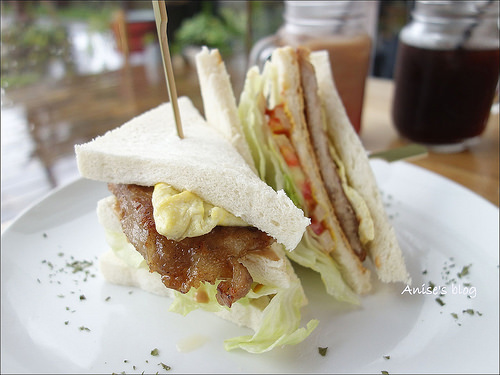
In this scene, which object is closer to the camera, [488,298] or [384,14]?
[488,298]

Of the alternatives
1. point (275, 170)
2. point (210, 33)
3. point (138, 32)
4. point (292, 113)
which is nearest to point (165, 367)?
point (275, 170)

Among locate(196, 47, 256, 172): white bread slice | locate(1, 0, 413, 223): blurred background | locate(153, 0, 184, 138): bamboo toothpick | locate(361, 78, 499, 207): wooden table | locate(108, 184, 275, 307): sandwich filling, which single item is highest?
locate(153, 0, 184, 138): bamboo toothpick

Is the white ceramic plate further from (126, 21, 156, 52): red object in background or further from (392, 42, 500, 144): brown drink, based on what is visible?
(126, 21, 156, 52): red object in background

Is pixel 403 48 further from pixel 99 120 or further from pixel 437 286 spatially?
pixel 99 120

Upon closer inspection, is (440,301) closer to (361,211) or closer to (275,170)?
(361,211)

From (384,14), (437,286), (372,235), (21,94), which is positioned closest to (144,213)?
(372,235)

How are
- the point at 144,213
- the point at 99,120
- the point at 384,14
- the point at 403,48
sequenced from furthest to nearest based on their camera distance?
the point at 384,14 < the point at 99,120 < the point at 403,48 < the point at 144,213

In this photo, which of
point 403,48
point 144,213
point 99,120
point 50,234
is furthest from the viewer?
point 99,120

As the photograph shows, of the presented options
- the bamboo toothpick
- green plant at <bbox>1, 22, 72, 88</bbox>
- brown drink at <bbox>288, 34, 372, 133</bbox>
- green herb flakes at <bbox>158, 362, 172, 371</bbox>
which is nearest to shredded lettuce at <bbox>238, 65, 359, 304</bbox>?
the bamboo toothpick
